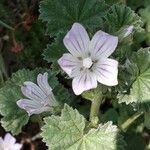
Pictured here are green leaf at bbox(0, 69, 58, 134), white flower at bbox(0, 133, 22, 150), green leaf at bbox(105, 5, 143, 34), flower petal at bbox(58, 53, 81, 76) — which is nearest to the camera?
flower petal at bbox(58, 53, 81, 76)

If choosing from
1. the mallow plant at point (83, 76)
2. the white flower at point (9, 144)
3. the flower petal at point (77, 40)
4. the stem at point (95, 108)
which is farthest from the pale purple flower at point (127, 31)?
the white flower at point (9, 144)

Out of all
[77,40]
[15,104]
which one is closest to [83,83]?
[77,40]

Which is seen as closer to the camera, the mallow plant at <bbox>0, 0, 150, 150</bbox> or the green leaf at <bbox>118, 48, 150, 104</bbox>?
the mallow plant at <bbox>0, 0, 150, 150</bbox>

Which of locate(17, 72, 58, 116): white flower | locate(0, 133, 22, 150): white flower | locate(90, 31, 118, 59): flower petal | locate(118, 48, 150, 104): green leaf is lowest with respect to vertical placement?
locate(0, 133, 22, 150): white flower

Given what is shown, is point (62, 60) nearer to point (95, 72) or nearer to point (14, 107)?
point (95, 72)

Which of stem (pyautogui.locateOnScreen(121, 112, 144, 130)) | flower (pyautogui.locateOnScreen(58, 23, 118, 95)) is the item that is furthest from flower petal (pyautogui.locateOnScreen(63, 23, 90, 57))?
stem (pyautogui.locateOnScreen(121, 112, 144, 130))

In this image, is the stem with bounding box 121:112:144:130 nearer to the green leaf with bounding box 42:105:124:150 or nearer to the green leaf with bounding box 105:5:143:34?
the green leaf with bounding box 42:105:124:150

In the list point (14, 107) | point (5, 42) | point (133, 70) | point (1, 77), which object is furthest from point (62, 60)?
point (5, 42)
